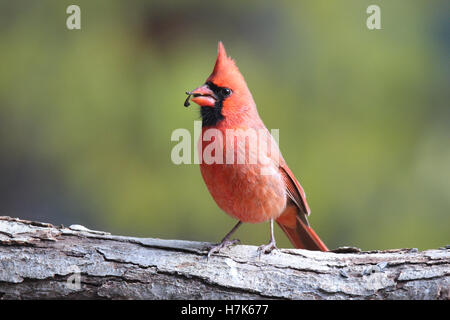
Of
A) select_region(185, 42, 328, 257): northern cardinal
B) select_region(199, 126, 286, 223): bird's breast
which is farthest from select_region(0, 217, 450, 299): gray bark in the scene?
select_region(199, 126, 286, 223): bird's breast

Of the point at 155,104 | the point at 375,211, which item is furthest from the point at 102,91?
the point at 375,211

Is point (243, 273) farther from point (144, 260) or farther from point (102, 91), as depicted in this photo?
point (102, 91)

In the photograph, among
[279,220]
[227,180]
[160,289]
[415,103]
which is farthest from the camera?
[415,103]

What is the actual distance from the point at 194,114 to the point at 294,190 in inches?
31.0

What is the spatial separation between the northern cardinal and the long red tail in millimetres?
289

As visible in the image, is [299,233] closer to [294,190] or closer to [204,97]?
[294,190]

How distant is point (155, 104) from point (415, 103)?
1.70 meters

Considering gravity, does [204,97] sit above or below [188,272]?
above

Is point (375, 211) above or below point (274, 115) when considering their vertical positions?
below

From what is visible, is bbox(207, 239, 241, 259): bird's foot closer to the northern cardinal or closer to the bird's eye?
the northern cardinal

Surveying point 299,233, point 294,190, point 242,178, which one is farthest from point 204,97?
point 299,233

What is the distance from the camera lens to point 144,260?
9.84 ft

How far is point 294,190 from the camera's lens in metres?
3.52

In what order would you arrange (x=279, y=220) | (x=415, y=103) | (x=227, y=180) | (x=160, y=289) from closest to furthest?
(x=160, y=289) < (x=227, y=180) < (x=279, y=220) < (x=415, y=103)
